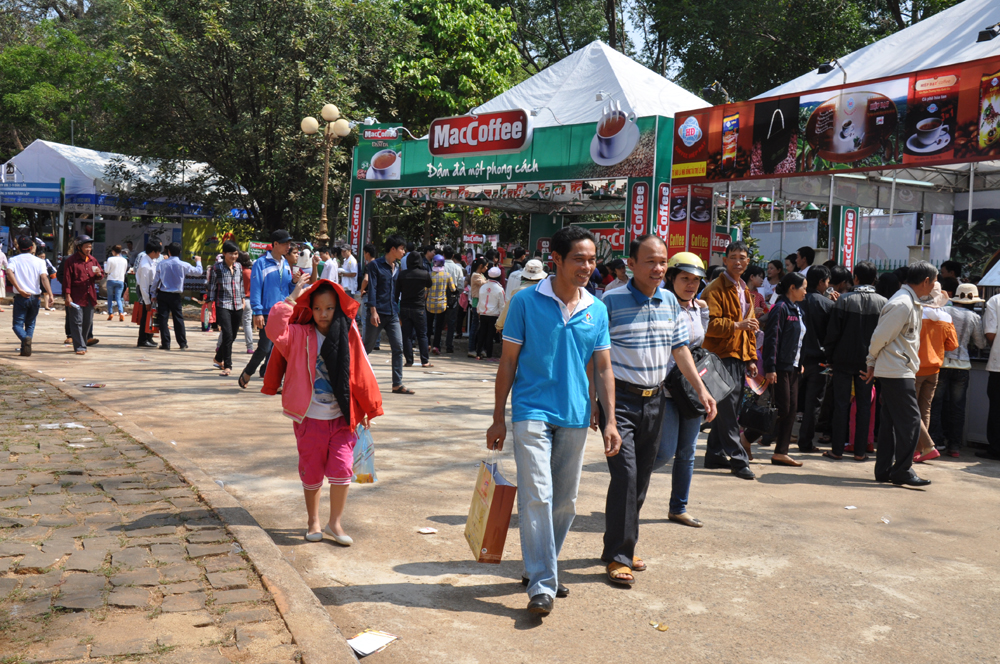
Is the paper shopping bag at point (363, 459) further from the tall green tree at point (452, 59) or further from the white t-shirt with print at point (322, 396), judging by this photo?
the tall green tree at point (452, 59)

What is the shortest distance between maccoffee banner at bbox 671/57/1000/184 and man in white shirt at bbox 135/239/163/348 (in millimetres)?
9515

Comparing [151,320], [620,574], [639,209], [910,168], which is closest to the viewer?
[620,574]

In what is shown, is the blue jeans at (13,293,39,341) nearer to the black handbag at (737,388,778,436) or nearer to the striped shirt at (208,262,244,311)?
the striped shirt at (208,262,244,311)

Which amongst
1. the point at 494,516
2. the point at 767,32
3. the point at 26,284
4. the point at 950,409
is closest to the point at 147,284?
the point at 26,284

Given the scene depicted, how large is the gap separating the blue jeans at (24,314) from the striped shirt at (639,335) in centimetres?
1081

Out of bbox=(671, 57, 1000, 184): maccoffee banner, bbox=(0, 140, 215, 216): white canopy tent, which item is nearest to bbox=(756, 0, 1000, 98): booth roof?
bbox=(671, 57, 1000, 184): maccoffee banner

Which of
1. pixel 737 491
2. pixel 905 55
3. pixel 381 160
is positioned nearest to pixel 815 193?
pixel 905 55

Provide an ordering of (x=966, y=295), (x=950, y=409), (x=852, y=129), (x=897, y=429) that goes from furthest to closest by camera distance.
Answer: (x=852, y=129), (x=966, y=295), (x=950, y=409), (x=897, y=429)

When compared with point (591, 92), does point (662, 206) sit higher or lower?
lower

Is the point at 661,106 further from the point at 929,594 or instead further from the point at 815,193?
the point at 929,594

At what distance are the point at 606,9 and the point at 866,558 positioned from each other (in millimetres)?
32352

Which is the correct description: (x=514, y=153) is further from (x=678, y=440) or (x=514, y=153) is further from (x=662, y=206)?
(x=678, y=440)

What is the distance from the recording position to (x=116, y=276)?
19.9 meters

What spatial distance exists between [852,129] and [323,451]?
11.0m
